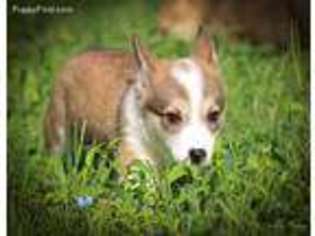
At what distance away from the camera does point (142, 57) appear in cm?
494

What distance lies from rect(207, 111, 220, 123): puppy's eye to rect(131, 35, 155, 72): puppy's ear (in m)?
0.29

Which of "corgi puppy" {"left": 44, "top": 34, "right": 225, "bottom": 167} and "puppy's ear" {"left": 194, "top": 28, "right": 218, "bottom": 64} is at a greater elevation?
"puppy's ear" {"left": 194, "top": 28, "right": 218, "bottom": 64}

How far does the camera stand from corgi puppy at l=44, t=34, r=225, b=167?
15.8 feet

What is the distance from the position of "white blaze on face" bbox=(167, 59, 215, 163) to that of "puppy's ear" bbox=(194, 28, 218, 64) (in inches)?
5.8

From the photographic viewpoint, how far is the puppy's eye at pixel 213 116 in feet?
15.9

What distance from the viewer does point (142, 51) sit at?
195 inches

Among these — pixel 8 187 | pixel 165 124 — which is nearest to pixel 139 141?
pixel 165 124

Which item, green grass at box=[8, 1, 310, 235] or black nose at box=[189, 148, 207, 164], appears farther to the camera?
green grass at box=[8, 1, 310, 235]

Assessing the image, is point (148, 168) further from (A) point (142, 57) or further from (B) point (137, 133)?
(A) point (142, 57)

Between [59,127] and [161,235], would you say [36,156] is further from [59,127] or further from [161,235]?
[161,235]

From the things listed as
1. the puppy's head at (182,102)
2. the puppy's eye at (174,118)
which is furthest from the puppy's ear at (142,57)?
the puppy's eye at (174,118)

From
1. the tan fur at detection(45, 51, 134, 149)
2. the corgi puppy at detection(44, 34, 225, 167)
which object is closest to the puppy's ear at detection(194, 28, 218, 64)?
the corgi puppy at detection(44, 34, 225, 167)

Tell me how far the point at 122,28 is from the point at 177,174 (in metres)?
0.60

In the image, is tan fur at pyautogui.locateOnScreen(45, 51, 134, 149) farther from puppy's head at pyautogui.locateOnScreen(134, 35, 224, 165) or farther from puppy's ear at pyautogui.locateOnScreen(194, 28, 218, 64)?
puppy's ear at pyautogui.locateOnScreen(194, 28, 218, 64)
